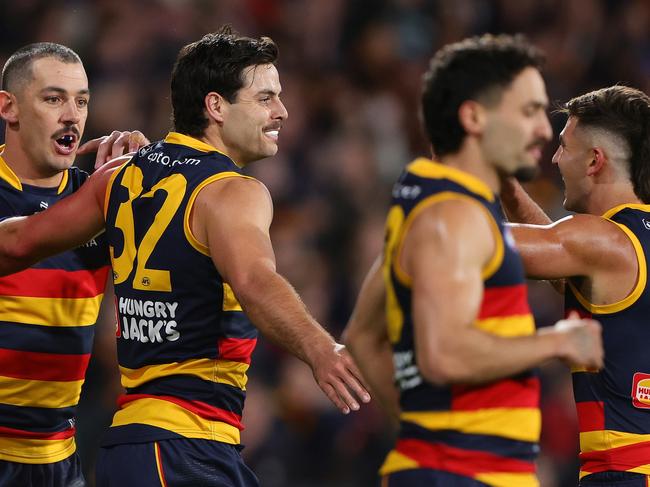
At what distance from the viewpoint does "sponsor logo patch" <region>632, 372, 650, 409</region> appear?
4.77 metres

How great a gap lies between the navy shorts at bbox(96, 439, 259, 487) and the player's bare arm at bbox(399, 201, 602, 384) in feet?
4.76

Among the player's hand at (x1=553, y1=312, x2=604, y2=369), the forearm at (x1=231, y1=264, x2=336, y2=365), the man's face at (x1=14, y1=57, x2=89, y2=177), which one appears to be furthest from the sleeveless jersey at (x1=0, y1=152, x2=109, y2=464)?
the player's hand at (x1=553, y1=312, x2=604, y2=369)

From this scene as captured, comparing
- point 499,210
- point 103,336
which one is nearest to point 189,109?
point 499,210

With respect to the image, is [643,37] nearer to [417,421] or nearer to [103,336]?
[103,336]

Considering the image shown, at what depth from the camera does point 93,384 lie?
343 inches

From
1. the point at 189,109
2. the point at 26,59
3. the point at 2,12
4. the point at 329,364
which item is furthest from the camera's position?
the point at 2,12

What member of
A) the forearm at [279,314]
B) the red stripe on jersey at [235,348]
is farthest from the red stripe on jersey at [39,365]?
the forearm at [279,314]

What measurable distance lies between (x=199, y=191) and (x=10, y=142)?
1558 millimetres

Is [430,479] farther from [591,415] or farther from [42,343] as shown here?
[42,343]

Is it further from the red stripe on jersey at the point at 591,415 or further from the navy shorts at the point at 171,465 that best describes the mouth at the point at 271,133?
the red stripe on jersey at the point at 591,415

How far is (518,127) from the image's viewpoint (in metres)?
3.60

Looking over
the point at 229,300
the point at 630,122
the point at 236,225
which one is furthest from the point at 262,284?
the point at 630,122

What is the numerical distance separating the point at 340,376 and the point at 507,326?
0.83 metres

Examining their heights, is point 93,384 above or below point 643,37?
below
